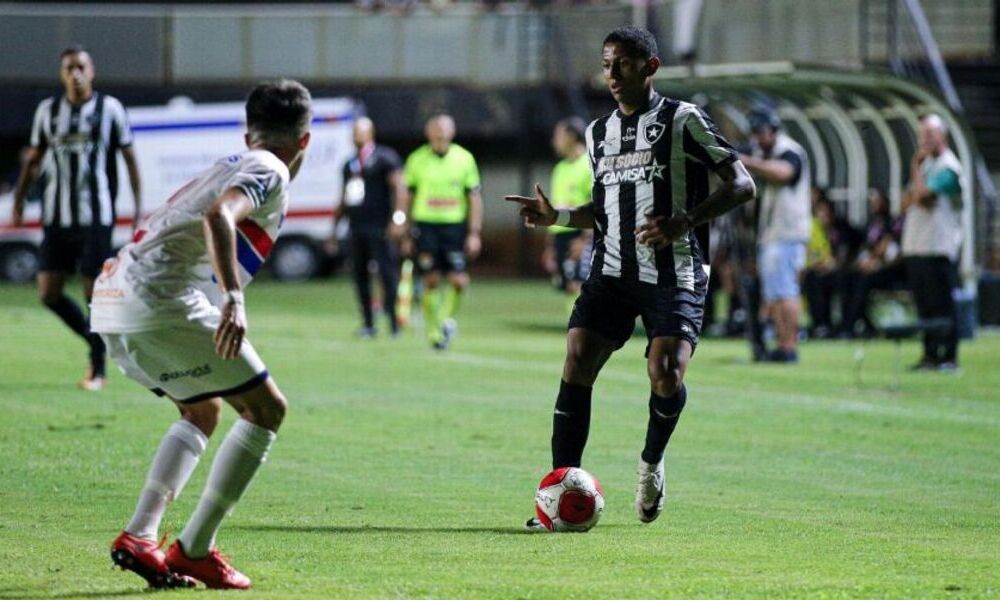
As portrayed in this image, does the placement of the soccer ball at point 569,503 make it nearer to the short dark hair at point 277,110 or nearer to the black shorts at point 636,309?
the black shorts at point 636,309

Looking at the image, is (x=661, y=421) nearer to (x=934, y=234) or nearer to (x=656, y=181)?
(x=656, y=181)

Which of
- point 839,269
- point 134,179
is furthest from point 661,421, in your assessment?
point 839,269

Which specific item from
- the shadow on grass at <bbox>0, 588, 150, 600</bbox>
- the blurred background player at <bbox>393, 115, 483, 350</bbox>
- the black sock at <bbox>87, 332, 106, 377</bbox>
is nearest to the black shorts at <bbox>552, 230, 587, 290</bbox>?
the blurred background player at <bbox>393, 115, 483, 350</bbox>

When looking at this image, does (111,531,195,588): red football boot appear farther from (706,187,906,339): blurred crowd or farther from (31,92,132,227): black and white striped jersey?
(706,187,906,339): blurred crowd

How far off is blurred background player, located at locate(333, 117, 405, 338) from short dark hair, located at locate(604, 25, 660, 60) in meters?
12.5

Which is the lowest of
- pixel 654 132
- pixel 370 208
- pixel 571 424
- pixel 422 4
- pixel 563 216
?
pixel 370 208

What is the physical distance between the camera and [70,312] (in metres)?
14.1

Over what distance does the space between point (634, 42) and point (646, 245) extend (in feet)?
2.87

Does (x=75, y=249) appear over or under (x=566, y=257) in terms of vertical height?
over

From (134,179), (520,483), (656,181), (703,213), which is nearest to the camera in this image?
(703,213)

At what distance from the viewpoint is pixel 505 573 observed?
23.3 feet

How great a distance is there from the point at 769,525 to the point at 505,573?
1685mm

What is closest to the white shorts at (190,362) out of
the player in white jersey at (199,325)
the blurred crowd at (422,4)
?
the player in white jersey at (199,325)

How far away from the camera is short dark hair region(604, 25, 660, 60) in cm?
851
